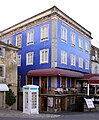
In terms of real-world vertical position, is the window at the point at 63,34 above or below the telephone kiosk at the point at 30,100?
above

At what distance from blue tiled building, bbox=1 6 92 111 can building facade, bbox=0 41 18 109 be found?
10.9 feet

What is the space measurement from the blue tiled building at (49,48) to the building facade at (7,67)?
10.9ft

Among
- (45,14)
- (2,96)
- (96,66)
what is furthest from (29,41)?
(96,66)

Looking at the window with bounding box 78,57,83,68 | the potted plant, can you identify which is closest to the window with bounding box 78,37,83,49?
the window with bounding box 78,57,83,68

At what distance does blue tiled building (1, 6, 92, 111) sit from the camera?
31.9 m

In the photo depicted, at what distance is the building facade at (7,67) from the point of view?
94.8 ft

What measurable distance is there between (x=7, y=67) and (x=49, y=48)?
6.05 meters

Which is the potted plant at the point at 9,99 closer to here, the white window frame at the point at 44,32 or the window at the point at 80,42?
the white window frame at the point at 44,32

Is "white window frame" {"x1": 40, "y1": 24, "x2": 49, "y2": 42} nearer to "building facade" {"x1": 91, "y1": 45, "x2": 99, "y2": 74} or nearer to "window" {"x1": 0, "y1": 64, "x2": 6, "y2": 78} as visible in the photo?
"window" {"x1": 0, "y1": 64, "x2": 6, "y2": 78}

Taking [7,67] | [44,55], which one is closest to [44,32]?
[44,55]

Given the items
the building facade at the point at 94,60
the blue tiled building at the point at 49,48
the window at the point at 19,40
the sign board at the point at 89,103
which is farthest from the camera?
the building facade at the point at 94,60

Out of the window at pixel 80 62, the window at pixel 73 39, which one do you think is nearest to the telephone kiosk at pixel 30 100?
the window at pixel 73 39

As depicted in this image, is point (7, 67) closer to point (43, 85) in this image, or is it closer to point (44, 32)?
point (43, 85)

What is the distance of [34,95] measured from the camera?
976 inches
